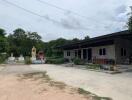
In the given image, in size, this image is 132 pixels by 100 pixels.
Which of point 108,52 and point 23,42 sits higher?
point 23,42

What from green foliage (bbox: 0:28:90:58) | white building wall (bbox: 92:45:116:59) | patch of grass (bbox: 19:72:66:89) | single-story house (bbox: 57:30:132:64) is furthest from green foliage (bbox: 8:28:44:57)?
patch of grass (bbox: 19:72:66:89)

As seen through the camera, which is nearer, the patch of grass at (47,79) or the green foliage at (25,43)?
the patch of grass at (47,79)

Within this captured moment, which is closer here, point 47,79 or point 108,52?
point 47,79

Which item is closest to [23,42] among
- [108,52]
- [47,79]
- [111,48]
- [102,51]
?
[102,51]

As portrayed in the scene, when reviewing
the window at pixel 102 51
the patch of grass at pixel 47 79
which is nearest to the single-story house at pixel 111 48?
the window at pixel 102 51

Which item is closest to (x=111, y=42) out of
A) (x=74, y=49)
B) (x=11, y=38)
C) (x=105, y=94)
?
(x=74, y=49)

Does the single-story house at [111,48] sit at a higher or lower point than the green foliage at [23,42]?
lower

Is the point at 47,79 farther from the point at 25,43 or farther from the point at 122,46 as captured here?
the point at 25,43

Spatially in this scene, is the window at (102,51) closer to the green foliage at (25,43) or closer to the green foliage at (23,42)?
the green foliage at (25,43)

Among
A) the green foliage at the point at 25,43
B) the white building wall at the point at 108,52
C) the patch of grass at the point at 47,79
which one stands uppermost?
the green foliage at the point at 25,43

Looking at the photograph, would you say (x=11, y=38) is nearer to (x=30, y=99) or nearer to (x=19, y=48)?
(x=19, y=48)

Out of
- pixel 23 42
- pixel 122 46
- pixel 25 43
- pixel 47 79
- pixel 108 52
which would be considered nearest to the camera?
pixel 47 79

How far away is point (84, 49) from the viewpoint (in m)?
32.3

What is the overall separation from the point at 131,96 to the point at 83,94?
5.80 feet
